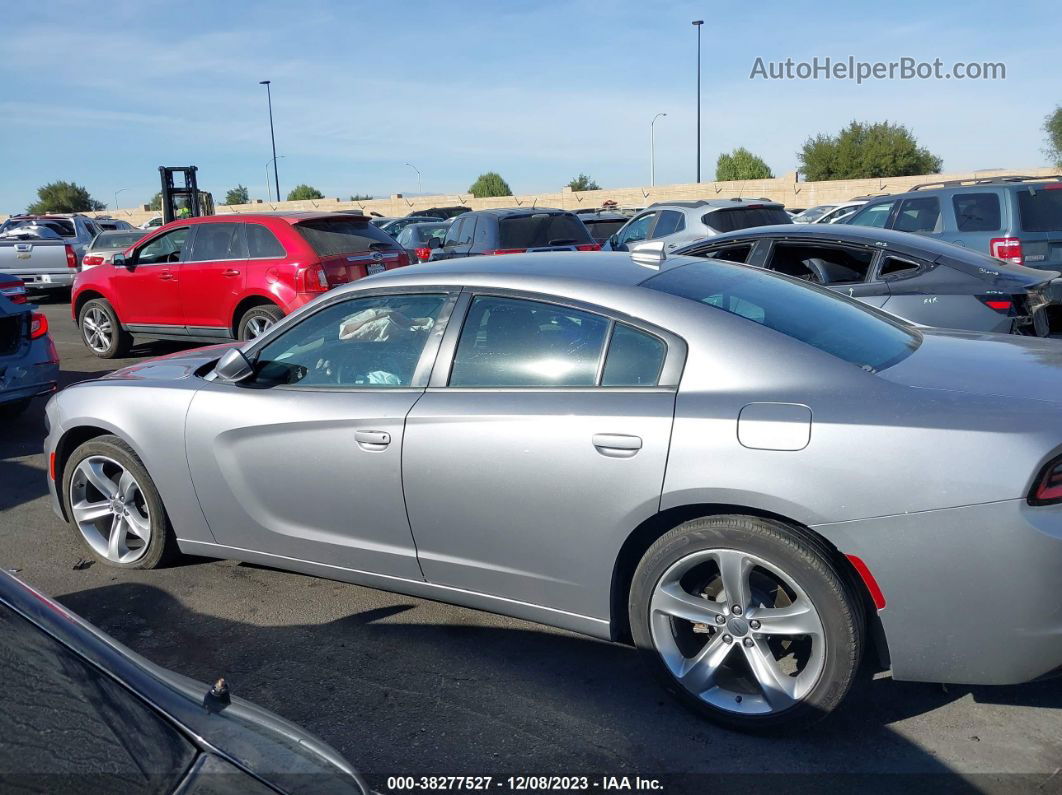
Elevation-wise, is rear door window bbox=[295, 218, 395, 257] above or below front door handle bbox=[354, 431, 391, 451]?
above

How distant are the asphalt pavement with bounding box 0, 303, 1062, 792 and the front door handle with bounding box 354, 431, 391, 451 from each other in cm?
87

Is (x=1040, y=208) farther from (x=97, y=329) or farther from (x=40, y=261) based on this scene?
(x=40, y=261)

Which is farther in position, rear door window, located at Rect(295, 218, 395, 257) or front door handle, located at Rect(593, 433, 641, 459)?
rear door window, located at Rect(295, 218, 395, 257)

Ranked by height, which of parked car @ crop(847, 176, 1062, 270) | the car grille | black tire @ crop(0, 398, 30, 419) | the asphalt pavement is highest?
parked car @ crop(847, 176, 1062, 270)

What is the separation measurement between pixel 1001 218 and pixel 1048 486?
322 inches

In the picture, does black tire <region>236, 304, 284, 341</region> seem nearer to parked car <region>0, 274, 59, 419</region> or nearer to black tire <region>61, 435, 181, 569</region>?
parked car <region>0, 274, 59, 419</region>

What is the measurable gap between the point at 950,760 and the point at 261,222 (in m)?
8.91

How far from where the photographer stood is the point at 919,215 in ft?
34.8

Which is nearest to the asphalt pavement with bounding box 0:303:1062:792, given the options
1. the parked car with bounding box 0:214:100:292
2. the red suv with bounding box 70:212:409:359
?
the red suv with bounding box 70:212:409:359

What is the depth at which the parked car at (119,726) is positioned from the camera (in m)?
1.47

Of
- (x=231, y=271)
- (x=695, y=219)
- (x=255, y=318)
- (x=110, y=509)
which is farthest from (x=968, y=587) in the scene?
(x=695, y=219)

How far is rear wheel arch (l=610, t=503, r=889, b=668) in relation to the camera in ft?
9.59

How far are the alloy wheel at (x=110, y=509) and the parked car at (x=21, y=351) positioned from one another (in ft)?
10.3

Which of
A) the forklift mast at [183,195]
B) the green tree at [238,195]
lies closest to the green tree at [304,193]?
the green tree at [238,195]
